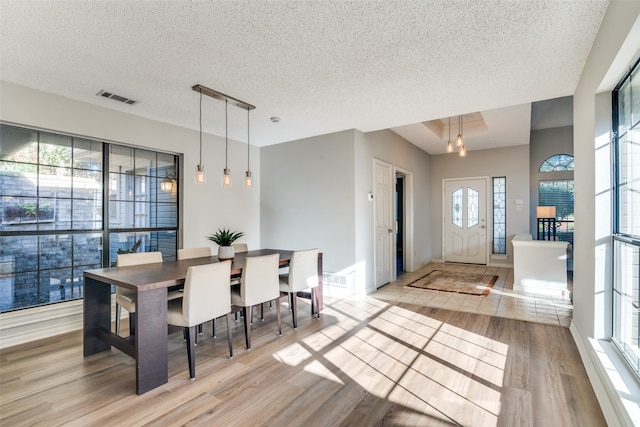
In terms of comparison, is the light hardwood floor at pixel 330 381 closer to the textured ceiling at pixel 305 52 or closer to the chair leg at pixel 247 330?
the chair leg at pixel 247 330

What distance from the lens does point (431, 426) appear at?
1877mm

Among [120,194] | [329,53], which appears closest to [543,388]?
[329,53]

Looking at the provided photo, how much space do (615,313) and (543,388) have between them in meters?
0.75

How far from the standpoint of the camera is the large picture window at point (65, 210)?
324 centimetres

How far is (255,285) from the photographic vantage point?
123 inches

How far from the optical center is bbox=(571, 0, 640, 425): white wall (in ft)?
5.66

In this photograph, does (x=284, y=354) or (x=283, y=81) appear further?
(x=283, y=81)

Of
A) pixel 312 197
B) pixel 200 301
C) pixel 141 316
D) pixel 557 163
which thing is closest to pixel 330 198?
pixel 312 197

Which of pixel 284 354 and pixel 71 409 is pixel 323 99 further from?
pixel 71 409

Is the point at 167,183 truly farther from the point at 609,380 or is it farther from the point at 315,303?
the point at 609,380

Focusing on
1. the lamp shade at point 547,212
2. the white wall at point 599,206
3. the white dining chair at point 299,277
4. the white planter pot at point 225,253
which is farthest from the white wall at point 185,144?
the lamp shade at point 547,212

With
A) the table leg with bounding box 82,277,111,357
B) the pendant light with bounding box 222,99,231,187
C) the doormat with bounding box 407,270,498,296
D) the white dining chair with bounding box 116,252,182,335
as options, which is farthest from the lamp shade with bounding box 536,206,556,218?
the table leg with bounding box 82,277,111,357

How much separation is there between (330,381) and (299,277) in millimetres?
1381

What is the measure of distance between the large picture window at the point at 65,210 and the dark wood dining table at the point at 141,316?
103 cm
